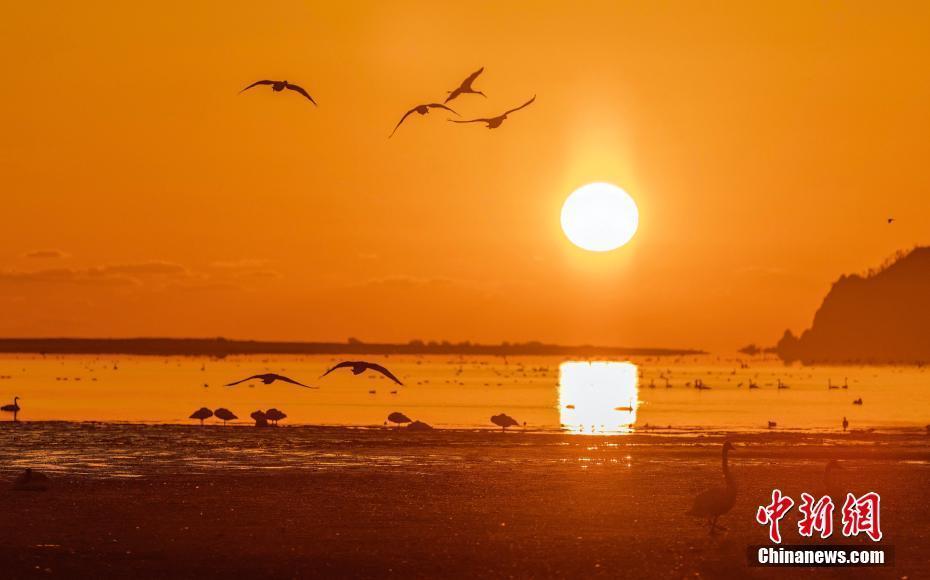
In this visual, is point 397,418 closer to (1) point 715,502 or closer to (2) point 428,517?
(2) point 428,517

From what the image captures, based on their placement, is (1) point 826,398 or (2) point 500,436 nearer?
(2) point 500,436

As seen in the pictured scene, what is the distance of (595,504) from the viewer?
997 inches

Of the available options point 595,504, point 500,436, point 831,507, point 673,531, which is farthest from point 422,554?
point 500,436

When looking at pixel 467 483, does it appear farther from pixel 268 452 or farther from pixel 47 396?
pixel 47 396

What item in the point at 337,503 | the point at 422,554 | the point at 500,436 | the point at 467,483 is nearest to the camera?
the point at 422,554

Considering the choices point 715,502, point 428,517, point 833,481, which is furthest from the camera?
point 833,481

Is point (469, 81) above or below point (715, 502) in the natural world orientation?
above

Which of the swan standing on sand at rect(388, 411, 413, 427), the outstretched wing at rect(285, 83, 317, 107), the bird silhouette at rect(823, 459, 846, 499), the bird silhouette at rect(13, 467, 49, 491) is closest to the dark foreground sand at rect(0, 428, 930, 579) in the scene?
the bird silhouette at rect(13, 467, 49, 491)

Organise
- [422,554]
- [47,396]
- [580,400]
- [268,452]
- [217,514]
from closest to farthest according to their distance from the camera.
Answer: [422,554] < [217,514] < [268,452] < [47,396] < [580,400]

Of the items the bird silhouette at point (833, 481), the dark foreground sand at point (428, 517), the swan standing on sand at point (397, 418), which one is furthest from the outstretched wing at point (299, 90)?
the swan standing on sand at point (397, 418)

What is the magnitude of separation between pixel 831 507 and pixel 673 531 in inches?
134

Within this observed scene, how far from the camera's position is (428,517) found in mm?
23531

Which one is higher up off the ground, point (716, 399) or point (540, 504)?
point (716, 399)

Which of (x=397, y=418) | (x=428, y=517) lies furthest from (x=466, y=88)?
(x=397, y=418)
